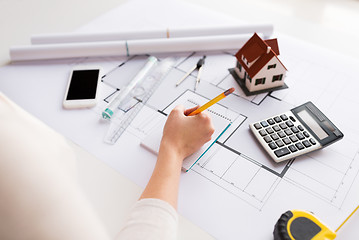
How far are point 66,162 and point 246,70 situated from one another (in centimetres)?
41

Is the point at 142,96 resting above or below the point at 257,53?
below

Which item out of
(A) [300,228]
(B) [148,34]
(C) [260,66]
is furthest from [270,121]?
(B) [148,34]

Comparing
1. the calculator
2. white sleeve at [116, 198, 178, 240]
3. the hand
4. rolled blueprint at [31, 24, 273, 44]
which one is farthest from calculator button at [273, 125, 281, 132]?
rolled blueprint at [31, 24, 273, 44]

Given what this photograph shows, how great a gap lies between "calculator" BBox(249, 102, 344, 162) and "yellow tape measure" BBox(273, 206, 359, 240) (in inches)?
4.9

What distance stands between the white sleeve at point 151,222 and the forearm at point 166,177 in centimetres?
1

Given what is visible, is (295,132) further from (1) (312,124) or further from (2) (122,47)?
(2) (122,47)

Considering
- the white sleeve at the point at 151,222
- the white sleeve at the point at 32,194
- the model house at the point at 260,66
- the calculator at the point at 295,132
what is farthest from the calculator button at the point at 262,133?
the white sleeve at the point at 32,194

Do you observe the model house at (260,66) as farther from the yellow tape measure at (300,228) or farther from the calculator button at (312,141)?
the yellow tape measure at (300,228)

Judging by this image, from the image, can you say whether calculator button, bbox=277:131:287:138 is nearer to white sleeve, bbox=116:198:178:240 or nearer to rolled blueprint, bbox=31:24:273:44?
white sleeve, bbox=116:198:178:240

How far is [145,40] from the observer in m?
Answer: 0.83

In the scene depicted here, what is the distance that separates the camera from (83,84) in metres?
0.74

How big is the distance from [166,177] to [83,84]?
354mm

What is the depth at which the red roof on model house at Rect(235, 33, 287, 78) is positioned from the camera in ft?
2.16

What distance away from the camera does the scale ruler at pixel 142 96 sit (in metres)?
0.64
